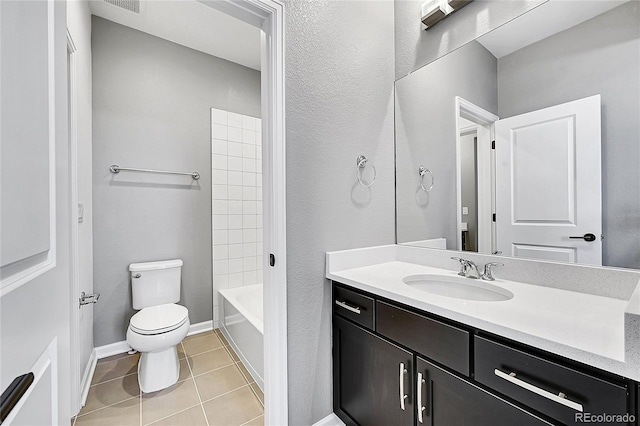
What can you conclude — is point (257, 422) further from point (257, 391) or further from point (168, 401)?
point (168, 401)

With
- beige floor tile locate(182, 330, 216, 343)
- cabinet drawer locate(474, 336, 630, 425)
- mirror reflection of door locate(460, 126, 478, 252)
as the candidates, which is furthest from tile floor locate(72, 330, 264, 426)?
mirror reflection of door locate(460, 126, 478, 252)

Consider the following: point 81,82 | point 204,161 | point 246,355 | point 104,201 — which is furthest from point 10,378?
point 204,161

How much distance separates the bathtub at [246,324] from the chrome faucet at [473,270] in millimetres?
1252

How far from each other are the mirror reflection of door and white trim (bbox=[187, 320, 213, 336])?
7.91 feet

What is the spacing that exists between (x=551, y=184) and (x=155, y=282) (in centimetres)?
268

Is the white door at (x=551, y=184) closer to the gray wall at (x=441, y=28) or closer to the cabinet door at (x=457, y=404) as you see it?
the gray wall at (x=441, y=28)

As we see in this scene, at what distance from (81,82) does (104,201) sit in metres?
0.88

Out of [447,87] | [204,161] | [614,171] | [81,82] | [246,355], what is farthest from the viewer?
[204,161]

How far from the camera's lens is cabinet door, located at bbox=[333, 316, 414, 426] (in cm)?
109

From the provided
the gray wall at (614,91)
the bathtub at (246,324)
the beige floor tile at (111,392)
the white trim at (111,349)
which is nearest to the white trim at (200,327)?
the bathtub at (246,324)

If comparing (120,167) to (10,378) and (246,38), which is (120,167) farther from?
(10,378)

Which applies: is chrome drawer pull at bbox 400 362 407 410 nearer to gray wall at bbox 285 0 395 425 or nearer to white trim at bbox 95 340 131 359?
gray wall at bbox 285 0 395 425

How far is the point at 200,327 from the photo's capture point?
2627 mm

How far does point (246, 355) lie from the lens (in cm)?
200
